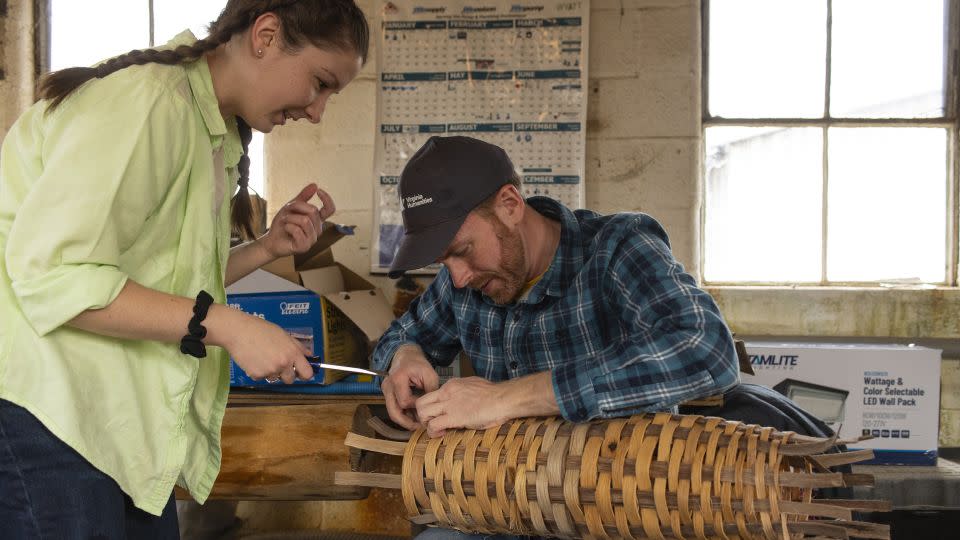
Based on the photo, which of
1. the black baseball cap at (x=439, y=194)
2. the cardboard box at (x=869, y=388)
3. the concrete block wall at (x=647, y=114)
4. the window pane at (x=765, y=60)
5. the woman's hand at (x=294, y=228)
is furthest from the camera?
the window pane at (x=765, y=60)

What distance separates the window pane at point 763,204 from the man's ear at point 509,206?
64.2 inches

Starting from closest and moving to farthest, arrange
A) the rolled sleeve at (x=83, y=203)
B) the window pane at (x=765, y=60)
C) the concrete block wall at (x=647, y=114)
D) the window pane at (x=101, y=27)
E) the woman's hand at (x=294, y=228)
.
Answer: the rolled sleeve at (x=83, y=203), the woman's hand at (x=294, y=228), the concrete block wall at (x=647, y=114), the window pane at (x=765, y=60), the window pane at (x=101, y=27)

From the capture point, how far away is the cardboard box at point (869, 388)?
2.52 meters

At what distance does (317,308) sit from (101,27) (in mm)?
1706

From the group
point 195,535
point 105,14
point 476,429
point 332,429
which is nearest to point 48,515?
point 476,429

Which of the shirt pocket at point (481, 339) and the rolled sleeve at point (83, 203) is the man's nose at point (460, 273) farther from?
the rolled sleeve at point (83, 203)

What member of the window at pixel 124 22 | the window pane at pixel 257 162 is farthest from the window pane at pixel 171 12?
the window pane at pixel 257 162

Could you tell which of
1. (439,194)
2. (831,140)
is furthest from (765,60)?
(439,194)

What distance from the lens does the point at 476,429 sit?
1.33 metres

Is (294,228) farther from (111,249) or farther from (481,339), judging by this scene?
(111,249)

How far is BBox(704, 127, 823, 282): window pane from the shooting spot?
2992 millimetres

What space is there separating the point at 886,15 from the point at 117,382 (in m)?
2.85

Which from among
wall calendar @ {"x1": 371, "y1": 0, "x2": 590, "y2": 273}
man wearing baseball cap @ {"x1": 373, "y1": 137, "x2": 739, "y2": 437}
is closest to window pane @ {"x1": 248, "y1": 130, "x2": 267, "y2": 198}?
wall calendar @ {"x1": 371, "y1": 0, "x2": 590, "y2": 273}

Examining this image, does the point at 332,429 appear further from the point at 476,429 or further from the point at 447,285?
the point at 476,429
